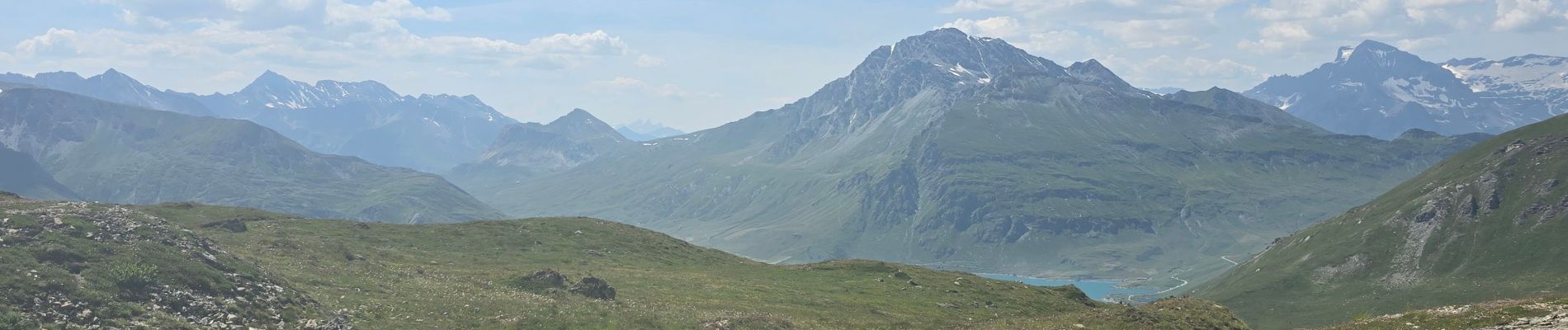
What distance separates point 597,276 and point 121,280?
1415 inches

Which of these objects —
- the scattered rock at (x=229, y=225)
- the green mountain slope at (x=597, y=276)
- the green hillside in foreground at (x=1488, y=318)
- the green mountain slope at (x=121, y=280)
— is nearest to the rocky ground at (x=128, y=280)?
the green mountain slope at (x=121, y=280)

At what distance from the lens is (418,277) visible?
62.1 meters

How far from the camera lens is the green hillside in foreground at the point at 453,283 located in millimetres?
41781

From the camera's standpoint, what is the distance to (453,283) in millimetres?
60500

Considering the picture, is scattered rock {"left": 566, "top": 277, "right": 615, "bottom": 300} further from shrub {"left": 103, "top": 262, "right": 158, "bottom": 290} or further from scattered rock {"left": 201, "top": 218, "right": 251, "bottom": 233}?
scattered rock {"left": 201, "top": 218, "right": 251, "bottom": 233}

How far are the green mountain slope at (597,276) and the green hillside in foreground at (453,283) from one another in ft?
0.73

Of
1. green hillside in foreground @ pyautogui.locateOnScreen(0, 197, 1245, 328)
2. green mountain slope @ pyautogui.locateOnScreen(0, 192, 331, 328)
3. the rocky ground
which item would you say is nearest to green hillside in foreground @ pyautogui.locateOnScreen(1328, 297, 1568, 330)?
green hillside in foreground @ pyautogui.locateOnScreen(0, 197, 1245, 328)

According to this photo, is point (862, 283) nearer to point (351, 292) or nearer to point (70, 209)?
point (351, 292)

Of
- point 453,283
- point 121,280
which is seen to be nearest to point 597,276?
point 453,283

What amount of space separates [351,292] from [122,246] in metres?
10.9

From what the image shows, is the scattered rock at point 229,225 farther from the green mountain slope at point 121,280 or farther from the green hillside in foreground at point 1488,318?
the green hillside in foreground at point 1488,318

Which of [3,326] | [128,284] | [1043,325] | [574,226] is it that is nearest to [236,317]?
[128,284]

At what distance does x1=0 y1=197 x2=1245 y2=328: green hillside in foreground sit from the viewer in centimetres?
4178

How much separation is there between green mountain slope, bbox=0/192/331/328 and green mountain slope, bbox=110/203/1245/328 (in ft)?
11.6
